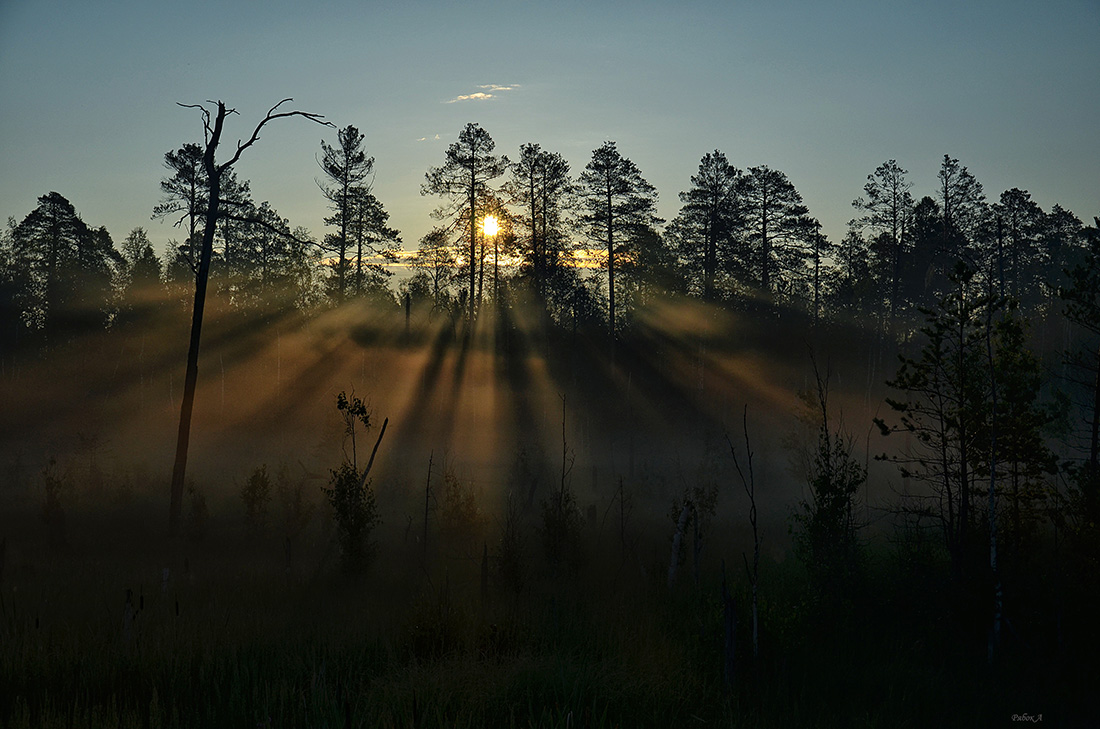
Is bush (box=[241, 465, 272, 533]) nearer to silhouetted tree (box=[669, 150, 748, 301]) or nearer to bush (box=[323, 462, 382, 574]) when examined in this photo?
bush (box=[323, 462, 382, 574])

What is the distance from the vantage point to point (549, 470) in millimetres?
42000

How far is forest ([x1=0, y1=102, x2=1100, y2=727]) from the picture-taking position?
419 inches

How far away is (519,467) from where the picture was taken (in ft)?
121

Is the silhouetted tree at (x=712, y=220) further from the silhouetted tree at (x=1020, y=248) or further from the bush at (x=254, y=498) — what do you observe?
the bush at (x=254, y=498)

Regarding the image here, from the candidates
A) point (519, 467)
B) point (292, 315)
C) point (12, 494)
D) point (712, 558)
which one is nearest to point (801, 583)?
point (712, 558)

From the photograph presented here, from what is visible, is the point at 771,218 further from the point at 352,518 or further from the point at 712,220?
the point at 352,518

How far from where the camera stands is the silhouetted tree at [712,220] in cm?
4728

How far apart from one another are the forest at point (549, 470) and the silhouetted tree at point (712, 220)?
0.23 metres

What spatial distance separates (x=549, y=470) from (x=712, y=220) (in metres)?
20.0

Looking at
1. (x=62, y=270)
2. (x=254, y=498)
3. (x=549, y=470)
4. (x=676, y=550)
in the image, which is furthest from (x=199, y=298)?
(x=62, y=270)

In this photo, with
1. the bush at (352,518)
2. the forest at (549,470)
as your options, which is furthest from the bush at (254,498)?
the bush at (352,518)

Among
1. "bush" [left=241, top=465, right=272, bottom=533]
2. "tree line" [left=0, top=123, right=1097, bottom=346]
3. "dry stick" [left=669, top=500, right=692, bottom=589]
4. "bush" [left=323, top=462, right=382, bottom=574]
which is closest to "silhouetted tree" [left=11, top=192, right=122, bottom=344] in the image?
"tree line" [left=0, top=123, right=1097, bottom=346]

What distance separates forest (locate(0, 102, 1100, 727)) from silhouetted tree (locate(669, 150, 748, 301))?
231mm

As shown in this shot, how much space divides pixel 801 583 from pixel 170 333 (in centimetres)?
5571
